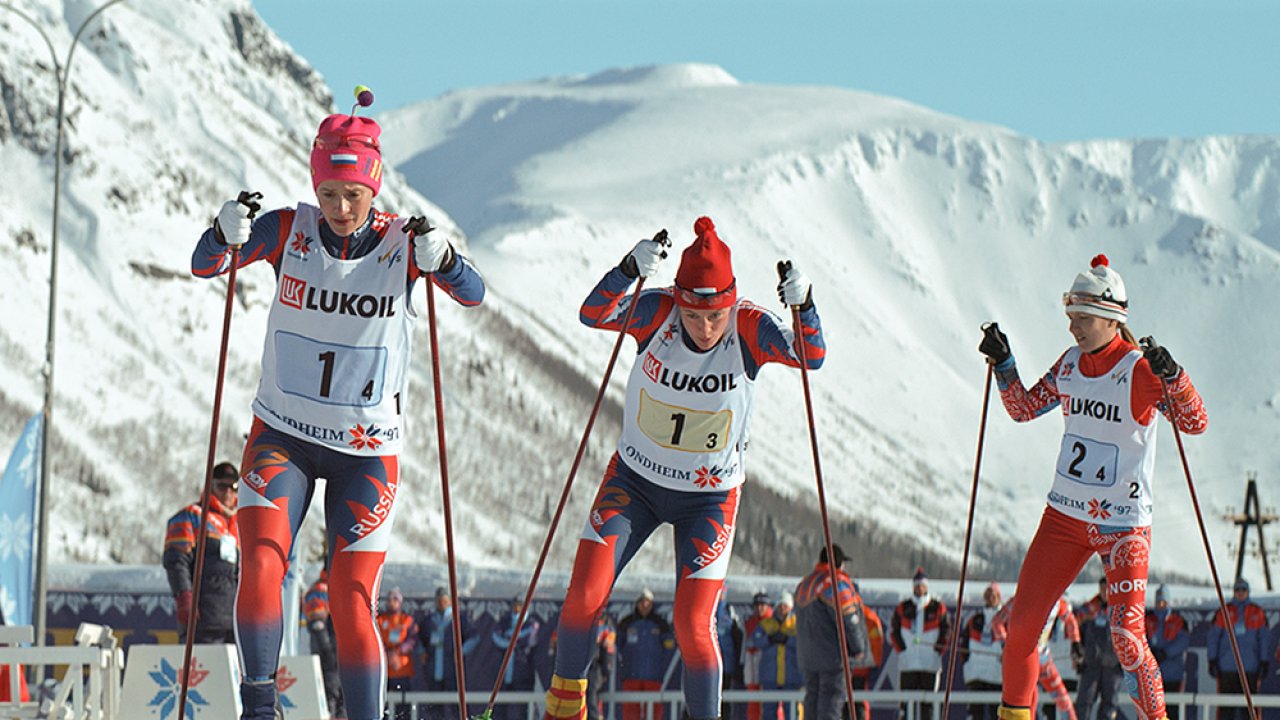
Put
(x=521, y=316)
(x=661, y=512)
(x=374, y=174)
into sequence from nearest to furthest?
(x=374, y=174) < (x=661, y=512) < (x=521, y=316)

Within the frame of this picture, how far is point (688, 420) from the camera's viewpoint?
363 inches

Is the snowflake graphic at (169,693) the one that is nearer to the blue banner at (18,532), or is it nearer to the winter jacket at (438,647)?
the blue banner at (18,532)

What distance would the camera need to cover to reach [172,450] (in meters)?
93.9

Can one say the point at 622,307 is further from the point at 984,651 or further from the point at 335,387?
the point at 984,651

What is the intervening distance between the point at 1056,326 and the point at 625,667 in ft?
590

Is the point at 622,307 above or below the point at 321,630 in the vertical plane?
above

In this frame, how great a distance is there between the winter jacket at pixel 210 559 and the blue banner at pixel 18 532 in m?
5.33

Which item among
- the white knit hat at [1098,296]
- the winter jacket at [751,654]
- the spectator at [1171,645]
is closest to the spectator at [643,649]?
the winter jacket at [751,654]

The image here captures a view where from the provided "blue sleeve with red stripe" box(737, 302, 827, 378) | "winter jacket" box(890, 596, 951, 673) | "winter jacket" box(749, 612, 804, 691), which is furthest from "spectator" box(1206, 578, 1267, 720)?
"blue sleeve with red stripe" box(737, 302, 827, 378)

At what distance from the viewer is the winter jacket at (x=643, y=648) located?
1817cm

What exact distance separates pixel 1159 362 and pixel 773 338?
79.0 inches

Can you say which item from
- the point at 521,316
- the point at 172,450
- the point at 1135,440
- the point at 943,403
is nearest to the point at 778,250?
the point at 943,403

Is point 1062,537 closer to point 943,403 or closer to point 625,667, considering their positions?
point 625,667

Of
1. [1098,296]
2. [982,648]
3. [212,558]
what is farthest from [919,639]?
[1098,296]
